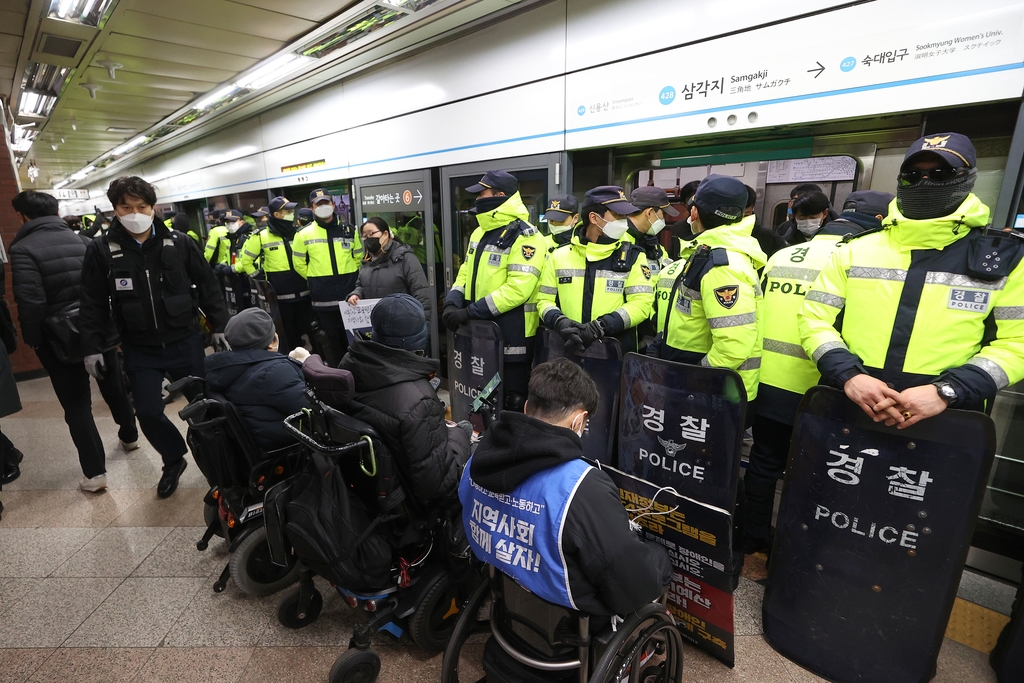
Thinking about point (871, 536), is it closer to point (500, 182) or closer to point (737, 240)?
point (737, 240)

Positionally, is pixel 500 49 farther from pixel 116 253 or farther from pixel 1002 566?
pixel 1002 566

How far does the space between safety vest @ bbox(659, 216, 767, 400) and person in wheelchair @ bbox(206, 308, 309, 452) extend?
1931mm

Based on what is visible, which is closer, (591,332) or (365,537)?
(365,537)

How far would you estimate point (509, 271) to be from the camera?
10.9ft

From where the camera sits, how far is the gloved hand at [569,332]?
111 inches

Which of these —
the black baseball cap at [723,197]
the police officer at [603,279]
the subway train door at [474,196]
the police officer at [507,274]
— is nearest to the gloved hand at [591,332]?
the police officer at [603,279]

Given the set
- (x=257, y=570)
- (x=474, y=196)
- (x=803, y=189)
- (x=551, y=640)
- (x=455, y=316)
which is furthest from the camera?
(x=474, y=196)

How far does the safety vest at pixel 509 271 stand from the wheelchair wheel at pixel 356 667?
208 centimetres

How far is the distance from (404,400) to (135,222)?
2.35 m

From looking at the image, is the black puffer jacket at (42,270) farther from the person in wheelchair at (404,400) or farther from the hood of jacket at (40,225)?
the person in wheelchair at (404,400)

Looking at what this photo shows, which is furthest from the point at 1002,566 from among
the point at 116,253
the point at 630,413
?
the point at 116,253

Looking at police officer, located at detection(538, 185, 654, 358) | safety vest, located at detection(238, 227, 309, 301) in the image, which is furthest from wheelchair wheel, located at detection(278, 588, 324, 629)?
safety vest, located at detection(238, 227, 309, 301)

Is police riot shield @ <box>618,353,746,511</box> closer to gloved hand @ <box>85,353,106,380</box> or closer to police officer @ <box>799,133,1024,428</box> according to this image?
police officer @ <box>799,133,1024,428</box>

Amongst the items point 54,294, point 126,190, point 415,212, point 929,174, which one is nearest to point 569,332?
point 929,174
